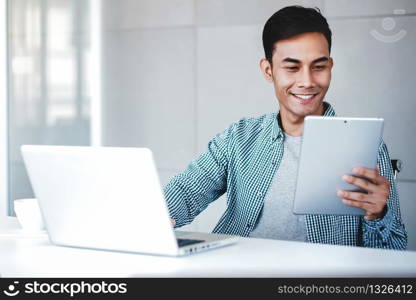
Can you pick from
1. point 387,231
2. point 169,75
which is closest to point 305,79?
point 387,231

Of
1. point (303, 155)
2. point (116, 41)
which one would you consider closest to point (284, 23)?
point (303, 155)

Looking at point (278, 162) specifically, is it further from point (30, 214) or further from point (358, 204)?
point (30, 214)

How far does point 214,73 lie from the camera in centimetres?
482

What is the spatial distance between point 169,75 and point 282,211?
86.1 inches

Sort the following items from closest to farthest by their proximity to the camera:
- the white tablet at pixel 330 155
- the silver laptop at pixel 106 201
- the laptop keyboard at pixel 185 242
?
the silver laptop at pixel 106 201, the laptop keyboard at pixel 185 242, the white tablet at pixel 330 155

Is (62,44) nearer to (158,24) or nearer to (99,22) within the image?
(99,22)

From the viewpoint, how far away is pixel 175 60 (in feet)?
16.3

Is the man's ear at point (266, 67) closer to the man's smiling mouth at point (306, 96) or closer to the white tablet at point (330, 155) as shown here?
the man's smiling mouth at point (306, 96)

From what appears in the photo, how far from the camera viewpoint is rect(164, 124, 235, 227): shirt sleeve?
9.99 feet

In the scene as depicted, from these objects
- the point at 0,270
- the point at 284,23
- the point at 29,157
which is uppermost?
the point at 284,23

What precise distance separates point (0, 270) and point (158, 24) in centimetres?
313

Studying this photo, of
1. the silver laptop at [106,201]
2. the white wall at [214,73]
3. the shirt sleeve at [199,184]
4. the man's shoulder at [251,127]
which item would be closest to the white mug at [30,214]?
the silver laptop at [106,201]

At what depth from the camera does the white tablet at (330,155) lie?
2.33 m

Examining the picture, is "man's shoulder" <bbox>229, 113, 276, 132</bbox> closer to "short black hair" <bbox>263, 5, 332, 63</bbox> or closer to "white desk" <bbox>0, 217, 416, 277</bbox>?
"short black hair" <bbox>263, 5, 332, 63</bbox>
